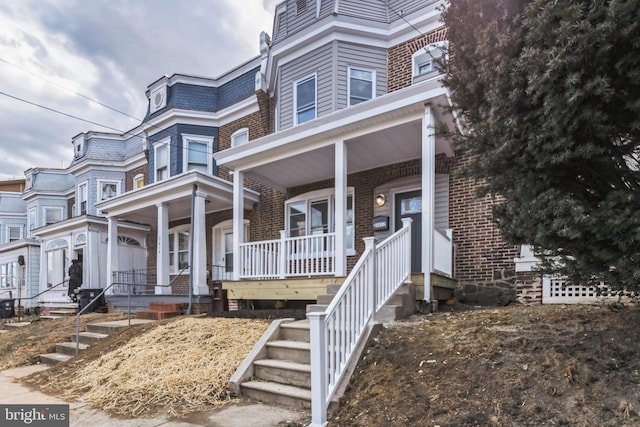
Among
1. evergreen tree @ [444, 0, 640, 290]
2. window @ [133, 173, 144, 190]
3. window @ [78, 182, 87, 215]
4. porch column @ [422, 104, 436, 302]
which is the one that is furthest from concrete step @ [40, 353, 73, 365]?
window @ [78, 182, 87, 215]

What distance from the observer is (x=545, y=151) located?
293 centimetres

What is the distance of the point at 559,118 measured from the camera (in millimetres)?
2697

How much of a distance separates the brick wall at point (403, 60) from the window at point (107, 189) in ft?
42.3

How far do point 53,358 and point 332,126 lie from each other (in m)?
6.52

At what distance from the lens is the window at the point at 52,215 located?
67.5 ft

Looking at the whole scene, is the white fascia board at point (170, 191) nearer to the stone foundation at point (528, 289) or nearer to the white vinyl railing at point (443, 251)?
the white vinyl railing at point (443, 251)

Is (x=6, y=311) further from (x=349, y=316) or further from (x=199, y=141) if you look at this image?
(x=349, y=316)

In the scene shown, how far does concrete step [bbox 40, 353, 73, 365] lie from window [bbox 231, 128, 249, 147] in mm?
7520

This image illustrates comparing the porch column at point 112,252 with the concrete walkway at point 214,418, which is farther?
the porch column at point 112,252

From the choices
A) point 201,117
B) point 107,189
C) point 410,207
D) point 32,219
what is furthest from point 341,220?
point 32,219

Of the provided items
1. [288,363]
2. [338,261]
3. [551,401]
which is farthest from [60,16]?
[551,401]

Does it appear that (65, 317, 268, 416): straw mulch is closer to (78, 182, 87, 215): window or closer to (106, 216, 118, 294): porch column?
(106, 216, 118, 294): porch column

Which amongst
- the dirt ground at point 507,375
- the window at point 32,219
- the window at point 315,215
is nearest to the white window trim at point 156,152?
the window at point 315,215

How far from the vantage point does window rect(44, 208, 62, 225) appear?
20562mm
